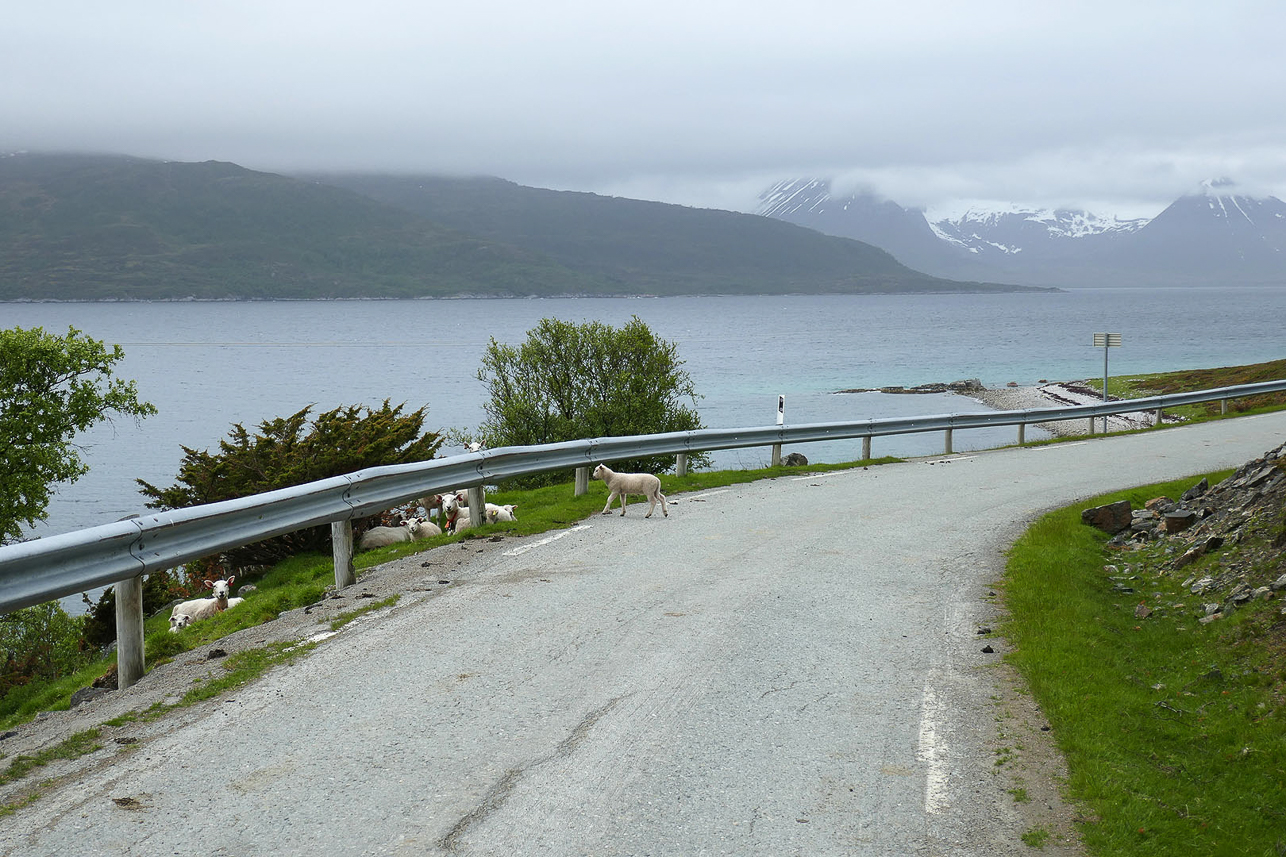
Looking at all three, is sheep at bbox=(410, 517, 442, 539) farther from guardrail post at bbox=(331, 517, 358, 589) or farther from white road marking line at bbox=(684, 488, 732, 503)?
guardrail post at bbox=(331, 517, 358, 589)

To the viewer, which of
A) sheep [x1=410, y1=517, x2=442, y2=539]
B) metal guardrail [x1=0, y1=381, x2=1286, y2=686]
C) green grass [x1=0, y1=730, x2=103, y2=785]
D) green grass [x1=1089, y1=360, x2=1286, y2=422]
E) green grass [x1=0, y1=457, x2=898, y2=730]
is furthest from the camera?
green grass [x1=1089, y1=360, x2=1286, y2=422]

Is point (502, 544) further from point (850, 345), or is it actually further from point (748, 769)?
point (850, 345)

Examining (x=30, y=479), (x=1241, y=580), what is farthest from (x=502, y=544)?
(x=30, y=479)

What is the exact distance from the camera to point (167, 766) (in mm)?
5379

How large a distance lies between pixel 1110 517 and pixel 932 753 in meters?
8.53

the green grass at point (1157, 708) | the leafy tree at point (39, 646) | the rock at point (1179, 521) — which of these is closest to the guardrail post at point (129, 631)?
the green grass at point (1157, 708)

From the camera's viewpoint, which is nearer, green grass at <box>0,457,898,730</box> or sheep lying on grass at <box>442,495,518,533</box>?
green grass at <box>0,457,898,730</box>

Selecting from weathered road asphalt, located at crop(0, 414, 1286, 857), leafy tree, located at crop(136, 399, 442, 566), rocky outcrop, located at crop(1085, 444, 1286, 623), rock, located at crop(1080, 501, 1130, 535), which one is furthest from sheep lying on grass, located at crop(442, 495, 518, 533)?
rocky outcrop, located at crop(1085, 444, 1286, 623)

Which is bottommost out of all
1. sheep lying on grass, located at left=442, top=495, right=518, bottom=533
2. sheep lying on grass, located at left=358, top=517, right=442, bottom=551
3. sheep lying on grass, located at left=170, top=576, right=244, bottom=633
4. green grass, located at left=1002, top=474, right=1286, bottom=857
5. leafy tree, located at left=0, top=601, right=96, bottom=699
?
leafy tree, located at left=0, top=601, right=96, bottom=699

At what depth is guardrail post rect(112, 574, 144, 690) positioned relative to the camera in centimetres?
710

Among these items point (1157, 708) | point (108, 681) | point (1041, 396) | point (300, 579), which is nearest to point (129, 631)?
point (108, 681)

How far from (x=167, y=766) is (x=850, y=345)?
138m

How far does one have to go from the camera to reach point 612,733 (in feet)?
19.0

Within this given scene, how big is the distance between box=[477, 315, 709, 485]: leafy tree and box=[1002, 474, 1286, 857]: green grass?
1724 centimetres
